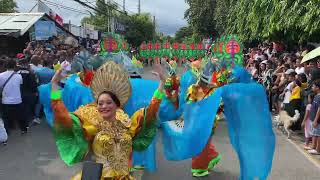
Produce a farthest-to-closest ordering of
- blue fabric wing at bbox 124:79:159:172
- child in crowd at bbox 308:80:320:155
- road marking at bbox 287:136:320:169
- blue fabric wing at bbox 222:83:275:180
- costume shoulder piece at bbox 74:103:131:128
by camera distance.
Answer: child in crowd at bbox 308:80:320:155 → road marking at bbox 287:136:320:169 → blue fabric wing at bbox 124:79:159:172 → blue fabric wing at bbox 222:83:275:180 → costume shoulder piece at bbox 74:103:131:128

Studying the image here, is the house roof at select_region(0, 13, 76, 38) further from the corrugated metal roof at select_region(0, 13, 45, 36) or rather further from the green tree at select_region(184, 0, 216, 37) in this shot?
the green tree at select_region(184, 0, 216, 37)

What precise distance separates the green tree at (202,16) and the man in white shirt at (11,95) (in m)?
32.6

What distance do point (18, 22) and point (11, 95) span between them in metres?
10.9

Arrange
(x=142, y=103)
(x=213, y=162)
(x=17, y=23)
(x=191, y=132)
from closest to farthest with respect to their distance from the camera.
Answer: (x=191, y=132), (x=142, y=103), (x=213, y=162), (x=17, y=23)

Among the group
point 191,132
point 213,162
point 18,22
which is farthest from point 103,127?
point 18,22

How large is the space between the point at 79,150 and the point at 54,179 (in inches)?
125

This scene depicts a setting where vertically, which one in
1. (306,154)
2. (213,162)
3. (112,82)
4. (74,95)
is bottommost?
(306,154)

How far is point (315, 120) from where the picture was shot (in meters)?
8.52

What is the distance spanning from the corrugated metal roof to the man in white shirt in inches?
357

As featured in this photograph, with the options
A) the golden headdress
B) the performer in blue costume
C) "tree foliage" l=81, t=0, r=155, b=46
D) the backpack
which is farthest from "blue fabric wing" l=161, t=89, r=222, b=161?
"tree foliage" l=81, t=0, r=155, b=46

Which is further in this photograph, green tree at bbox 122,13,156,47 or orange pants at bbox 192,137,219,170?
green tree at bbox 122,13,156,47

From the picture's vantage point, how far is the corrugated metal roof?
18.8m

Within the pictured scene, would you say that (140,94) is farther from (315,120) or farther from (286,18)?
(286,18)

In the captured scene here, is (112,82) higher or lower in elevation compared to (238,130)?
higher
